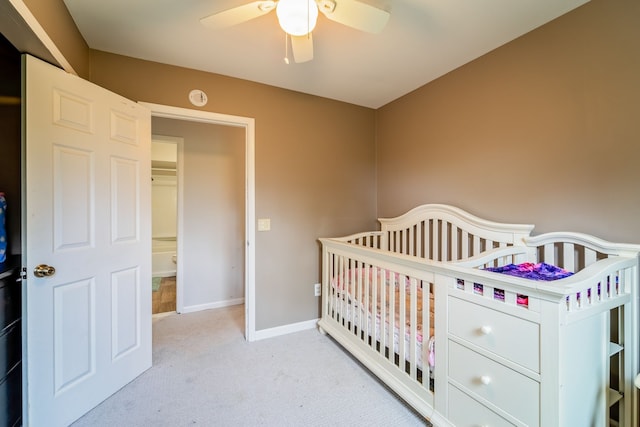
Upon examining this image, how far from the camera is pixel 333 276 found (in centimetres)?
261

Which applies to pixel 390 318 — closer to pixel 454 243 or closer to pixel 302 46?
pixel 454 243

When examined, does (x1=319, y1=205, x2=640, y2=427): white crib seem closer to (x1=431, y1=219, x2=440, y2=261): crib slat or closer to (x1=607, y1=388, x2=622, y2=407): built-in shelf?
(x1=607, y1=388, x2=622, y2=407): built-in shelf

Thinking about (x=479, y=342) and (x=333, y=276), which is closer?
(x=479, y=342)

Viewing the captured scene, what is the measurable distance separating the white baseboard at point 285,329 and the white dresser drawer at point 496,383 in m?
1.65

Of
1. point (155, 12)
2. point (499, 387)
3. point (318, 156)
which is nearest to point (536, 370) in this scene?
point (499, 387)

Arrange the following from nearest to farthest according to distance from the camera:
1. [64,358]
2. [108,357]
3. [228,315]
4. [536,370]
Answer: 1. [536,370]
2. [64,358]
3. [108,357]
4. [228,315]

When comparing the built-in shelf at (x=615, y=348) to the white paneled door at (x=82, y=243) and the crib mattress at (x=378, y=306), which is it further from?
the white paneled door at (x=82, y=243)

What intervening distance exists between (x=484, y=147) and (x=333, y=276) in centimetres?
166

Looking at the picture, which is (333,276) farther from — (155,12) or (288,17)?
(155,12)

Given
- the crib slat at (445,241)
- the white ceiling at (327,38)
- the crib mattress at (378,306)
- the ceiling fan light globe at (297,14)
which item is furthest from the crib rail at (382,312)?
the white ceiling at (327,38)

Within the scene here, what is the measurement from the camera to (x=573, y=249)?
5.08 ft

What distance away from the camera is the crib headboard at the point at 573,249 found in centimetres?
136

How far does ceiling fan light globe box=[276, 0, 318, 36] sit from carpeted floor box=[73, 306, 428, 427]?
6.96 feet

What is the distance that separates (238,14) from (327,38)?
0.74 meters
